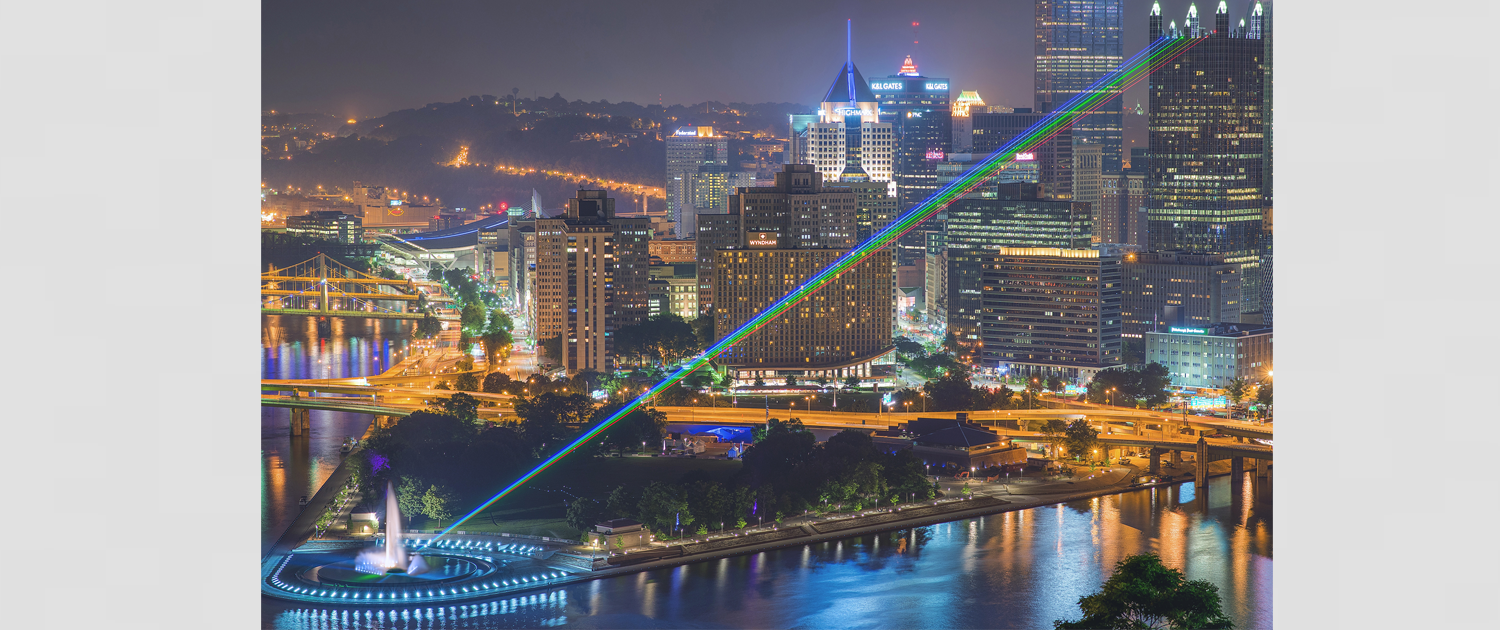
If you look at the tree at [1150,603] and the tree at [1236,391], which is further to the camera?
Answer: the tree at [1236,391]

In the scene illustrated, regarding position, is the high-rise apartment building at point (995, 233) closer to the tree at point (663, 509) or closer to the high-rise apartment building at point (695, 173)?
the high-rise apartment building at point (695, 173)

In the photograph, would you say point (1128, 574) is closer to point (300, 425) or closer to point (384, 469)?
point (384, 469)

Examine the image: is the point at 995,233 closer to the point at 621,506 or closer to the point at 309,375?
the point at 309,375

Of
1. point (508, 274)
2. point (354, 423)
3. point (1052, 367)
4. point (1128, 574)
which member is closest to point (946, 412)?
point (1052, 367)

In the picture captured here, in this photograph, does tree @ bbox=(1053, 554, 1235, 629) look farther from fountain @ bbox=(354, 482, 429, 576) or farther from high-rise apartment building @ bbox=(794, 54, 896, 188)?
high-rise apartment building @ bbox=(794, 54, 896, 188)

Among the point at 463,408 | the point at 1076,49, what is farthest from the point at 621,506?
the point at 1076,49

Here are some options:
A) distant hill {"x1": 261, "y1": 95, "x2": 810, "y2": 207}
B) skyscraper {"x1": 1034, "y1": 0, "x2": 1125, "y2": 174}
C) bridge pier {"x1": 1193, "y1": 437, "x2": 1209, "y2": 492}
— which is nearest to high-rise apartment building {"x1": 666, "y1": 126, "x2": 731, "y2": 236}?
distant hill {"x1": 261, "y1": 95, "x2": 810, "y2": 207}

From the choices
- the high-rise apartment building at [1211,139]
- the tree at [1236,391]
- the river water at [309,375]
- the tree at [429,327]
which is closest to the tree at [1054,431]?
the tree at [1236,391]
